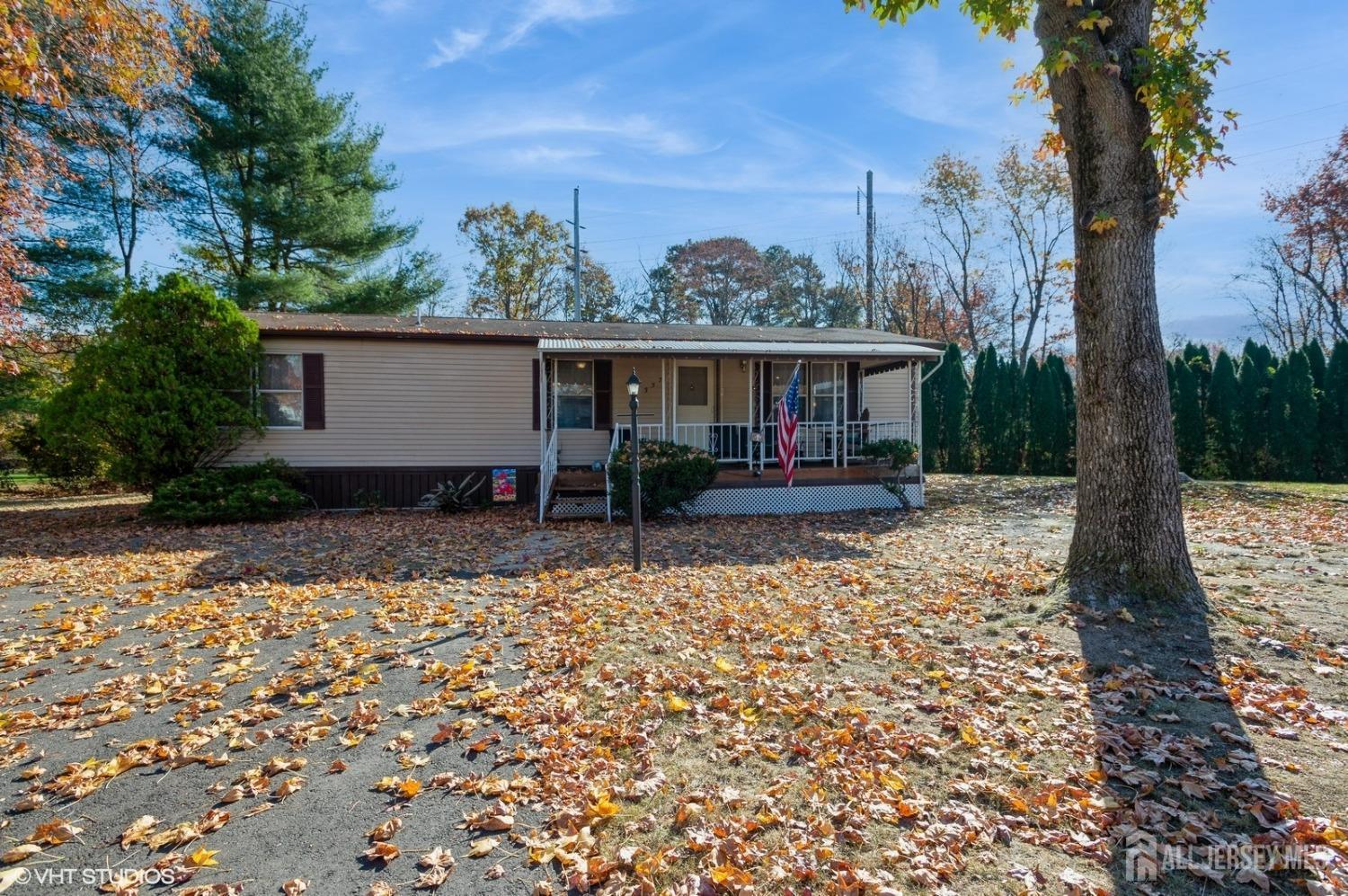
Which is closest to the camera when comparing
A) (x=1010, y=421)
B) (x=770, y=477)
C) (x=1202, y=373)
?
(x=770, y=477)

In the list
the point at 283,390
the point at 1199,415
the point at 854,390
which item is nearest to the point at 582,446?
the point at 283,390

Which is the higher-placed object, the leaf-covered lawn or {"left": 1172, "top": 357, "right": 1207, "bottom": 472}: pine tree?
{"left": 1172, "top": 357, "right": 1207, "bottom": 472}: pine tree

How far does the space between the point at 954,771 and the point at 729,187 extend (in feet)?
75.0

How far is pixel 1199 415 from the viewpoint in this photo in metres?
16.5

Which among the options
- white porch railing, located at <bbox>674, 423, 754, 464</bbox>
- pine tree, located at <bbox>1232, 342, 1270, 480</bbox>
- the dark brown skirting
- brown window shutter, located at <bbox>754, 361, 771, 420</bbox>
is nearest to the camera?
the dark brown skirting

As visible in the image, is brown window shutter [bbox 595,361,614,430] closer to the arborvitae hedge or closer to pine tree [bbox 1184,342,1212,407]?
the arborvitae hedge

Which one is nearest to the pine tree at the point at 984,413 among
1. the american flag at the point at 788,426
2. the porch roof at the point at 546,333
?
the porch roof at the point at 546,333

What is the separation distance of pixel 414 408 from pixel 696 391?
5644 mm

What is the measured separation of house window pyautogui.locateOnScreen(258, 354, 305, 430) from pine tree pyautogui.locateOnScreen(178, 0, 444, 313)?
7447 millimetres

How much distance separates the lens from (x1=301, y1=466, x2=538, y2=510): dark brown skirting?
11906 millimetres

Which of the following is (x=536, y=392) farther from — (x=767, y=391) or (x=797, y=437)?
(x=797, y=437)

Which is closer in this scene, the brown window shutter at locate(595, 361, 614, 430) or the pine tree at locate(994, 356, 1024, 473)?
the brown window shutter at locate(595, 361, 614, 430)

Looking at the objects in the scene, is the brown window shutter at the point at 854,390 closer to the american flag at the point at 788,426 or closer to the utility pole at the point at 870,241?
the american flag at the point at 788,426

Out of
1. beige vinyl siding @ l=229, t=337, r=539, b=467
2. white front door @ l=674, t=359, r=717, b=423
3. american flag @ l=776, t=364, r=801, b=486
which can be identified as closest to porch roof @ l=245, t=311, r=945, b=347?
beige vinyl siding @ l=229, t=337, r=539, b=467
